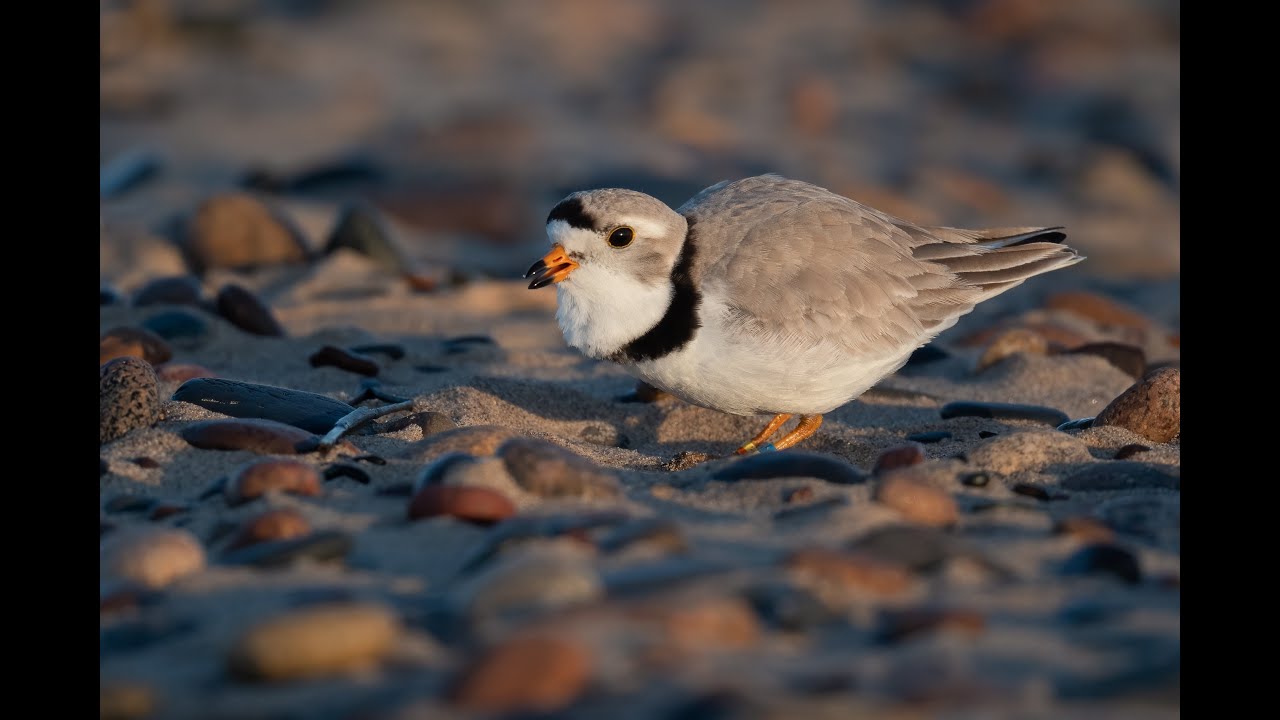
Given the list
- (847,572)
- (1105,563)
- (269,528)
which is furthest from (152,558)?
(1105,563)

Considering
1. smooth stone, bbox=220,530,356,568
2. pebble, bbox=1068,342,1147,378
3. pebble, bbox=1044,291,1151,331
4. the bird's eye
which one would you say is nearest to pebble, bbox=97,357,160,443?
smooth stone, bbox=220,530,356,568

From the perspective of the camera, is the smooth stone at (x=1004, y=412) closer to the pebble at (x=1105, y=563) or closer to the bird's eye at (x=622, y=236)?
the bird's eye at (x=622, y=236)

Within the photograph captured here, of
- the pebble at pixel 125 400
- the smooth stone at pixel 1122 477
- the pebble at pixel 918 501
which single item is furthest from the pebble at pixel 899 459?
the pebble at pixel 125 400

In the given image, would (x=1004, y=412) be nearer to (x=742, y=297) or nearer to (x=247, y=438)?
(x=742, y=297)

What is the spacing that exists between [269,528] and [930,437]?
8.26ft

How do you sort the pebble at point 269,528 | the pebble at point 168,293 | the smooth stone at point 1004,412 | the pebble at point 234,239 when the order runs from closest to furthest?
the pebble at point 269,528, the smooth stone at point 1004,412, the pebble at point 168,293, the pebble at point 234,239

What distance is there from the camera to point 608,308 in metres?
4.50

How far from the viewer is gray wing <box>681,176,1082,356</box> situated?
14.6ft

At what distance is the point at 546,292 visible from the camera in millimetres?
7598

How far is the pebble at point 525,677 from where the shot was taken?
7.92 ft

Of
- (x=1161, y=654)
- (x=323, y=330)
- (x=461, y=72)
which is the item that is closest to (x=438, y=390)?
(x=323, y=330)

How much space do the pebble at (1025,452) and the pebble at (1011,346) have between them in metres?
1.81

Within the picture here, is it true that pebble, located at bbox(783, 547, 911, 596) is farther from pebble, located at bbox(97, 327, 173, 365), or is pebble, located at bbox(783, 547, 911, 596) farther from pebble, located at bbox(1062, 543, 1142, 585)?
pebble, located at bbox(97, 327, 173, 365)

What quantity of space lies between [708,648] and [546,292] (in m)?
5.10
